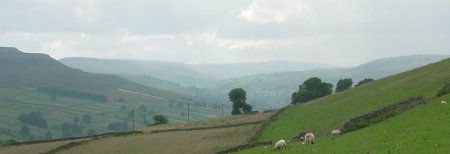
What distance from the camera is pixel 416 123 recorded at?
44750mm

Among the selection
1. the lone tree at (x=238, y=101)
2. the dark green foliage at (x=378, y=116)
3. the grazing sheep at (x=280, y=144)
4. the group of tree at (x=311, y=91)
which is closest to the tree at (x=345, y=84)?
the group of tree at (x=311, y=91)

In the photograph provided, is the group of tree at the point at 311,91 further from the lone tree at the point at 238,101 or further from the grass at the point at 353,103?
the grass at the point at 353,103

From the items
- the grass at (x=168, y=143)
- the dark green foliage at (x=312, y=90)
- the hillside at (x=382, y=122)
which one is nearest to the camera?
the hillside at (x=382, y=122)


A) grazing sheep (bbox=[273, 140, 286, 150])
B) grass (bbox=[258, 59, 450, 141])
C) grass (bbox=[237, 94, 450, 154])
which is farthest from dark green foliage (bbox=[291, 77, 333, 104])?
grazing sheep (bbox=[273, 140, 286, 150])

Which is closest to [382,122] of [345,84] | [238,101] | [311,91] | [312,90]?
[311,91]

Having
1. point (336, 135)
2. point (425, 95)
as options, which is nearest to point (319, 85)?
point (425, 95)

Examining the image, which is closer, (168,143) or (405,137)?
(405,137)

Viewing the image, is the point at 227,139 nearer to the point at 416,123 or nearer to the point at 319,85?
the point at 416,123

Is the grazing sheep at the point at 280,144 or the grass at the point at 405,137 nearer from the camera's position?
the grass at the point at 405,137

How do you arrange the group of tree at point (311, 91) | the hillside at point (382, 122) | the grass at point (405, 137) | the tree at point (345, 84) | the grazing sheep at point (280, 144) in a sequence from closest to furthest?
the grass at point (405, 137), the hillside at point (382, 122), the grazing sheep at point (280, 144), the group of tree at point (311, 91), the tree at point (345, 84)

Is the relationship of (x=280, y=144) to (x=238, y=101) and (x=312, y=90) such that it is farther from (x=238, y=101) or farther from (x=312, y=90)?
(x=238, y=101)

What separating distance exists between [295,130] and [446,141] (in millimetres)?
36589

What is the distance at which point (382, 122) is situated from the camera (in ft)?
169

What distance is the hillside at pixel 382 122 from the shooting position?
1490 inches
